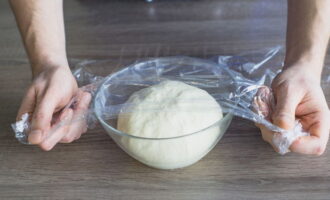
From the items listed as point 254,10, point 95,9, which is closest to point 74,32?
point 95,9

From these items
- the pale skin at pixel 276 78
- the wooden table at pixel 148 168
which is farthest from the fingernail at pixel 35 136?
the wooden table at pixel 148 168

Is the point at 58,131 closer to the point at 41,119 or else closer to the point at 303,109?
the point at 41,119

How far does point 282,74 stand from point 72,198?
501mm

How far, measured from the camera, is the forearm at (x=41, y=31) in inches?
31.4

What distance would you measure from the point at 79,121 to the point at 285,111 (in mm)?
415

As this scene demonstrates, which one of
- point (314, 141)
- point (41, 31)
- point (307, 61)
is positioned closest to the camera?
point (314, 141)

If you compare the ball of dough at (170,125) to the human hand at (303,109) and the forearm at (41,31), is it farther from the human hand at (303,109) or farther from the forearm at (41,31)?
the forearm at (41,31)

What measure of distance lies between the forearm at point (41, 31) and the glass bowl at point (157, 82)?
0.16m

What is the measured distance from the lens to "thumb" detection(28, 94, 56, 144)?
62cm

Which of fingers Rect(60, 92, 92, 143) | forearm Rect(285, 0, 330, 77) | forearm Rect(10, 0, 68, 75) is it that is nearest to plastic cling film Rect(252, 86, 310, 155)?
forearm Rect(285, 0, 330, 77)

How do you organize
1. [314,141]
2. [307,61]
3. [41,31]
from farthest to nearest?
[41,31] → [307,61] → [314,141]

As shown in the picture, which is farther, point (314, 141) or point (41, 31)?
point (41, 31)

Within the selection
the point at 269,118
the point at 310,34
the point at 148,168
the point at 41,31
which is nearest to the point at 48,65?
the point at 41,31

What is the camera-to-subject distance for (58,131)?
652 millimetres
